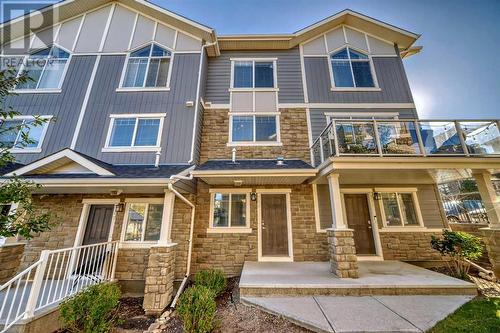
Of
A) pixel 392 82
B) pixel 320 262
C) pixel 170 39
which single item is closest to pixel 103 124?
pixel 170 39

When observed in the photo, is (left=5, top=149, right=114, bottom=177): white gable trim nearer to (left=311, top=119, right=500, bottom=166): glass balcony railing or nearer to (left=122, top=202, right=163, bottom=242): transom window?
(left=122, top=202, right=163, bottom=242): transom window

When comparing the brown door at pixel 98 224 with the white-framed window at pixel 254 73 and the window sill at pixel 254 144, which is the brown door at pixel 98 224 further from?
the white-framed window at pixel 254 73

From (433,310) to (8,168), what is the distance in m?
11.8

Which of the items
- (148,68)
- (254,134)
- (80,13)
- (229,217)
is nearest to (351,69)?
(254,134)

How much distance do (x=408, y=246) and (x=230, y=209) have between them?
6.46 metres

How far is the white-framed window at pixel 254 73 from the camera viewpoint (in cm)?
864

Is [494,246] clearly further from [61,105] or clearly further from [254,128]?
[61,105]

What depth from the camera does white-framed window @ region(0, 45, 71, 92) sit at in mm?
7875

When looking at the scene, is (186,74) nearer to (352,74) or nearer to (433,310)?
(352,74)

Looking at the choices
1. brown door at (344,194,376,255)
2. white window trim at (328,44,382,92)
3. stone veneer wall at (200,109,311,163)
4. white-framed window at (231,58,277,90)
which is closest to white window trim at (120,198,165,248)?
stone veneer wall at (200,109,311,163)

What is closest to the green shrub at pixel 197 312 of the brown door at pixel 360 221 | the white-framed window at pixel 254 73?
the brown door at pixel 360 221

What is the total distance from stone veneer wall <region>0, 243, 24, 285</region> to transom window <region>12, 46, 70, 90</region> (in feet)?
20.9

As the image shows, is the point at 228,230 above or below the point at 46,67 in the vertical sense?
below

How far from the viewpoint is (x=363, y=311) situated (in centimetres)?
367
